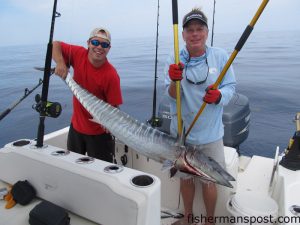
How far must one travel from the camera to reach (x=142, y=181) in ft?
5.35

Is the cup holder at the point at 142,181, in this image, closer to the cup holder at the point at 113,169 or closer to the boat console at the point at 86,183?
the boat console at the point at 86,183

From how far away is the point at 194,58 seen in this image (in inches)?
86.4

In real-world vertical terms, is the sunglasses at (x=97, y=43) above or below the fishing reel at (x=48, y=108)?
above

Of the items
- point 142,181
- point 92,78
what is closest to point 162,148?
point 142,181

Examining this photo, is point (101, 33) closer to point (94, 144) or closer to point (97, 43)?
point (97, 43)

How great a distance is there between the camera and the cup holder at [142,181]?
1.59 m

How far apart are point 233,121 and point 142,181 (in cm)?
228

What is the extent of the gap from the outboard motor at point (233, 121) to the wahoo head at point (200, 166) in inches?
75.5

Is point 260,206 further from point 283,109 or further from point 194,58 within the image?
point 283,109

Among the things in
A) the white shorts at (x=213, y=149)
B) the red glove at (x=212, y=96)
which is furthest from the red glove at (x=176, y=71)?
the white shorts at (x=213, y=149)

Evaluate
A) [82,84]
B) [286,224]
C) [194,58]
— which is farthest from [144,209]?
[82,84]

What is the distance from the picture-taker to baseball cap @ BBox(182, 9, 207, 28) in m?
2.06

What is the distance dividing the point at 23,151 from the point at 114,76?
3.07 ft

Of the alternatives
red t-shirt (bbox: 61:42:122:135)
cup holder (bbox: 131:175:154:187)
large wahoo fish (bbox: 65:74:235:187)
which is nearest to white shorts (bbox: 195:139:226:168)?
large wahoo fish (bbox: 65:74:235:187)
